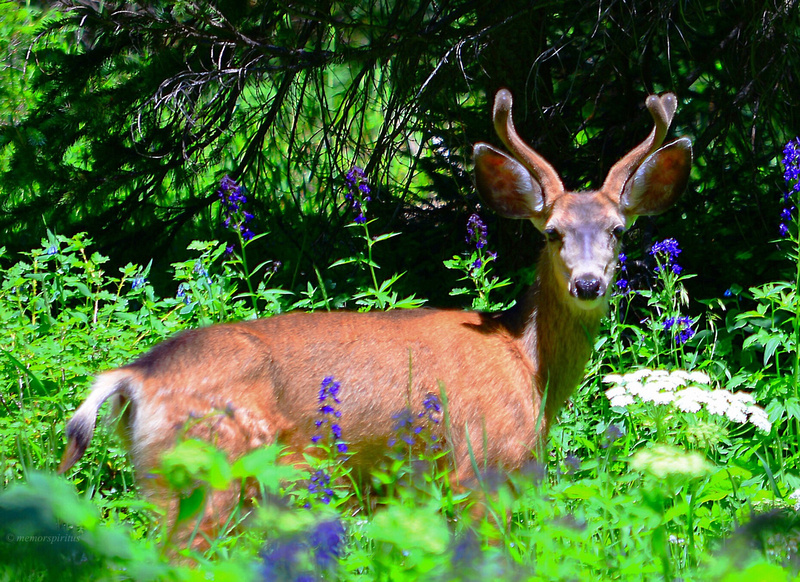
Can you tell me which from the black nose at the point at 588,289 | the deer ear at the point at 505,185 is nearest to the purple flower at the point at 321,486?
the black nose at the point at 588,289

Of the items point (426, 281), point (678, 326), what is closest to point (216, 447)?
point (678, 326)

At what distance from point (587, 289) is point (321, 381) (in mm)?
1147

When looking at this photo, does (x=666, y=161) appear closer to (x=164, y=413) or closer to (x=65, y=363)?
(x=164, y=413)

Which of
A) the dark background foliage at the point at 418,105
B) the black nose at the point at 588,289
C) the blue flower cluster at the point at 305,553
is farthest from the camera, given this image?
the dark background foliage at the point at 418,105

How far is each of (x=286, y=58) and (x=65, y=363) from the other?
2533 millimetres

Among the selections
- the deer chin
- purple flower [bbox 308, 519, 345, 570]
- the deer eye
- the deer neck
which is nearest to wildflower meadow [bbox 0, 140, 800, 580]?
purple flower [bbox 308, 519, 345, 570]

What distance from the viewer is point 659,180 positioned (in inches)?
163

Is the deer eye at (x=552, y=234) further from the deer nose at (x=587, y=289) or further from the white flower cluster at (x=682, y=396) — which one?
the white flower cluster at (x=682, y=396)

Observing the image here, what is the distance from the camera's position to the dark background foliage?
16.3 feet

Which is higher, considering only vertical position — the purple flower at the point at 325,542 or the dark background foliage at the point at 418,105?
the dark background foliage at the point at 418,105

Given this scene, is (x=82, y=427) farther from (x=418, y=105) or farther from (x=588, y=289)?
(x=418, y=105)

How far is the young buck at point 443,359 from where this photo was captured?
3137 millimetres

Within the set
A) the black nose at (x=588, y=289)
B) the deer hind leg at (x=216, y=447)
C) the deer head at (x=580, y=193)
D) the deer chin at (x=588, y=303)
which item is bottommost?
the deer hind leg at (x=216, y=447)

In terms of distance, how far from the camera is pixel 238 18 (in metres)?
5.16
